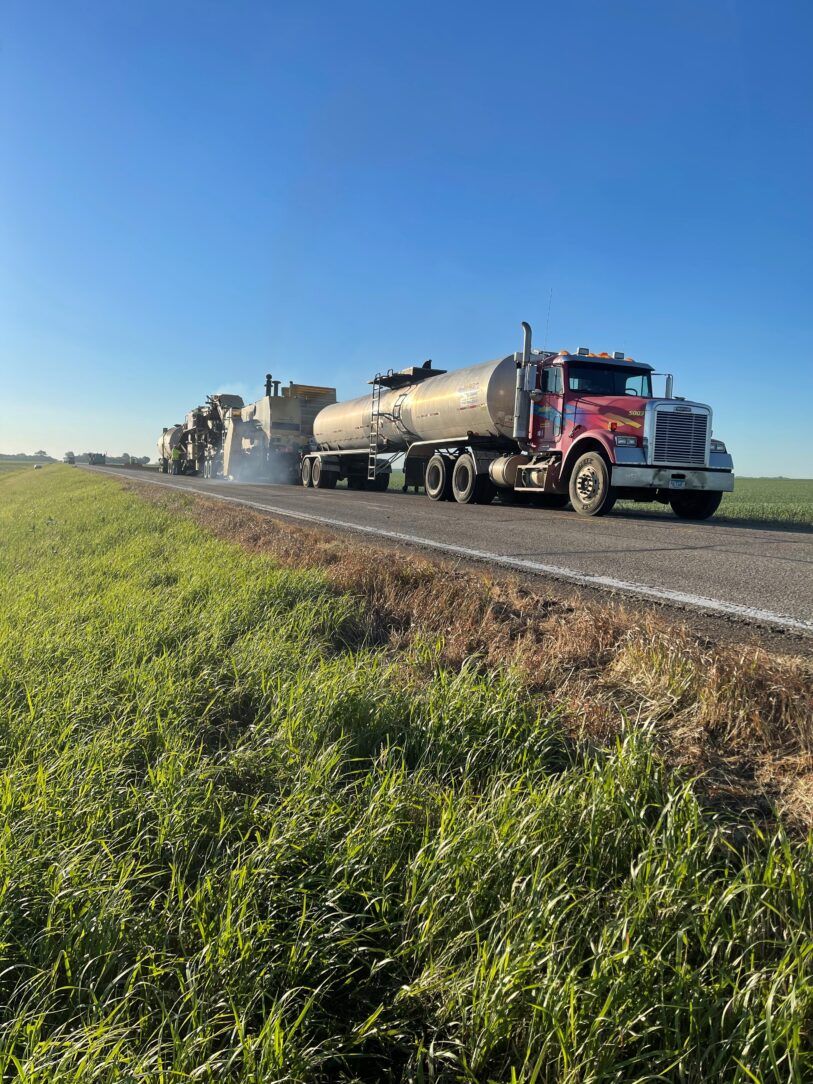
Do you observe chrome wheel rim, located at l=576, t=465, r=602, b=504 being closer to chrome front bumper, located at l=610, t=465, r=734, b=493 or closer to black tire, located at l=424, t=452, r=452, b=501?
chrome front bumper, located at l=610, t=465, r=734, b=493

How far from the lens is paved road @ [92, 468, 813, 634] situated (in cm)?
400

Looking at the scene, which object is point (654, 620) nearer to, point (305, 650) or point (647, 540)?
point (305, 650)

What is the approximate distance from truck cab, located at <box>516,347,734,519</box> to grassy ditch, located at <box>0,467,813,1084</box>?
324 inches

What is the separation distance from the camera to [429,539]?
6.94 meters

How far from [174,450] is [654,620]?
137 feet

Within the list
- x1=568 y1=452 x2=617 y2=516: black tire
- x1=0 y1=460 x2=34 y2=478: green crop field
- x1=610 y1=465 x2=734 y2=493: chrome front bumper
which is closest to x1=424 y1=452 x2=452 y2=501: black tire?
x1=568 y1=452 x2=617 y2=516: black tire

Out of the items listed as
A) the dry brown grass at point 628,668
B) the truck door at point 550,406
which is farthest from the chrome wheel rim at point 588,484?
the dry brown grass at point 628,668

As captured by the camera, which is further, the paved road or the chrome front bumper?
the chrome front bumper

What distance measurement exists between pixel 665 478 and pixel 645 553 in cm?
503

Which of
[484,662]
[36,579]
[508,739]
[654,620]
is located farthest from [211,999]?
[36,579]

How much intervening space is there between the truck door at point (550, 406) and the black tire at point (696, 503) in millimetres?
2445

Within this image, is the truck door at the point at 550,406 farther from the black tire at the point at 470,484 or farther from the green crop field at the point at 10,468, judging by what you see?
the green crop field at the point at 10,468

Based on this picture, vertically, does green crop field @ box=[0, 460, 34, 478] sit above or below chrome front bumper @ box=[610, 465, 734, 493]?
above

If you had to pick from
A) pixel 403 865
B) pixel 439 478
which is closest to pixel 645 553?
pixel 403 865
